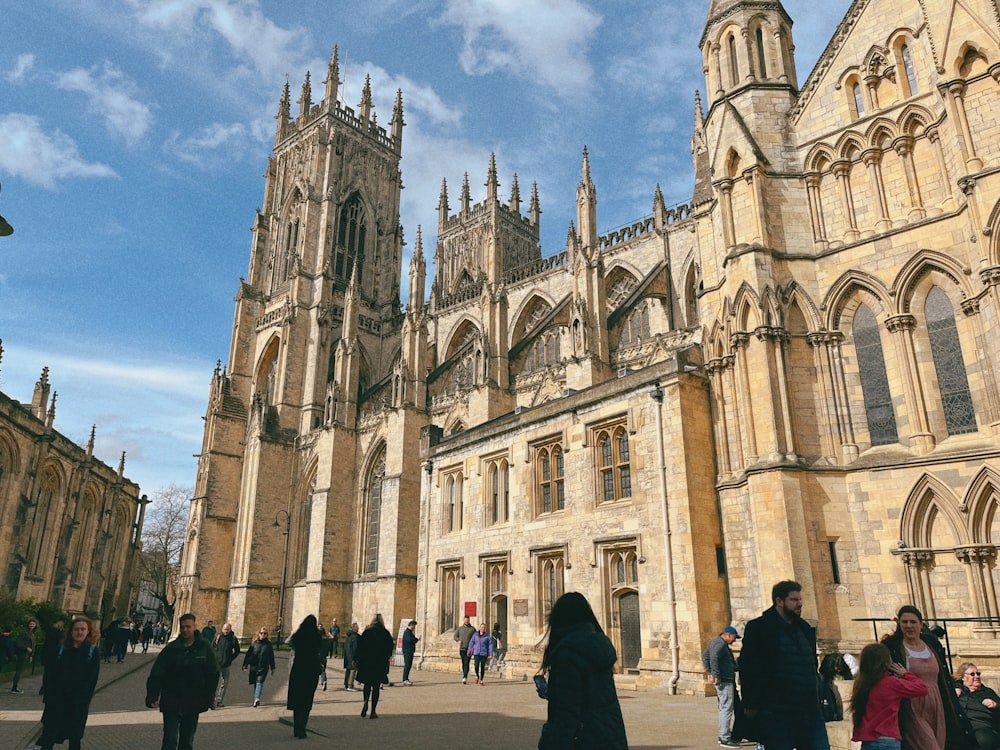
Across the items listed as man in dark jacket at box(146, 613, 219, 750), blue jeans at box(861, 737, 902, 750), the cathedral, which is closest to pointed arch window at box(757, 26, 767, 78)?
the cathedral

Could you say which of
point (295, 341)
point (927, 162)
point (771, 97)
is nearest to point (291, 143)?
point (295, 341)

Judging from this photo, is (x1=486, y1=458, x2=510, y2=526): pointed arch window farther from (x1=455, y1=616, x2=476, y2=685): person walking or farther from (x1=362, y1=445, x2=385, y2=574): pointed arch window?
(x1=362, y1=445, x2=385, y2=574): pointed arch window

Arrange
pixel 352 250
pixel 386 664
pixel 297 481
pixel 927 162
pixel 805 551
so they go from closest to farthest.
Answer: pixel 386 664
pixel 805 551
pixel 927 162
pixel 297 481
pixel 352 250

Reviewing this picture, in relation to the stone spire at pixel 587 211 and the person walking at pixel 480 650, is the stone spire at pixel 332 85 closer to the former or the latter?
the stone spire at pixel 587 211

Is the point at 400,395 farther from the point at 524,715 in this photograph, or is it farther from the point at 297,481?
the point at 524,715

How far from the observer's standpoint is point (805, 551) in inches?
510

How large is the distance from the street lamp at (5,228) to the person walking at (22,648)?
9.72m

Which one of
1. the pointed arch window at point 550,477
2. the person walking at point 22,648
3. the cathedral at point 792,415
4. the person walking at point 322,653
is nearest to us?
the person walking at point 322,653

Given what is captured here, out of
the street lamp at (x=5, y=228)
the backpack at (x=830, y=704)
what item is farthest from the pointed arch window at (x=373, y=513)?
the backpack at (x=830, y=704)

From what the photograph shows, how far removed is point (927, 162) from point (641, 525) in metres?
9.25

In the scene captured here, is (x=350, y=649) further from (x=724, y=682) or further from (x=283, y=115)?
(x=283, y=115)

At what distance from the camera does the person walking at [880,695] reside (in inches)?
182

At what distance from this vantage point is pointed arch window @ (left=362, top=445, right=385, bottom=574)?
37.5m

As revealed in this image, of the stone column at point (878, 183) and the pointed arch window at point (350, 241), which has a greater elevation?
the pointed arch window at point (350, 241)
